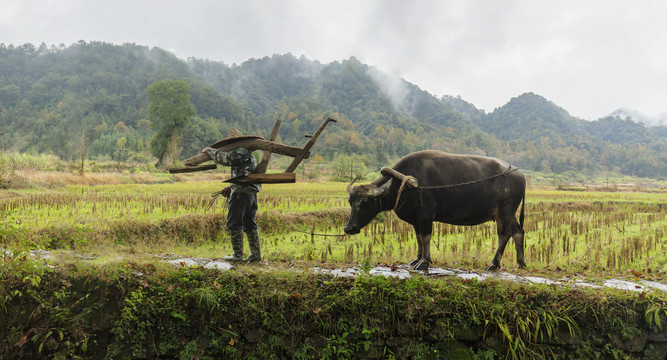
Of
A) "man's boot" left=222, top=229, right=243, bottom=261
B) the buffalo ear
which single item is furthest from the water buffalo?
"man's boot" left=222, top=229, right=243, bottom=261

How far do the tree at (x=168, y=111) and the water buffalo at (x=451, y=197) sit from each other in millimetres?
37291

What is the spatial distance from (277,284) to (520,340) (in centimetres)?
285

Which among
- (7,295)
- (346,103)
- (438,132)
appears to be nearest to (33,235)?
(7,295)

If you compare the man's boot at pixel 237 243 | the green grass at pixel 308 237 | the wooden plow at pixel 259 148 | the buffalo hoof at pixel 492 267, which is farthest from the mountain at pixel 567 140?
the man's boot at pixel 237 243

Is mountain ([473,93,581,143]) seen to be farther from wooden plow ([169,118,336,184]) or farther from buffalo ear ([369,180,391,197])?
wooden plow ([169,118,336,184])

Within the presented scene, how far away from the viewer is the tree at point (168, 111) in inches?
1521

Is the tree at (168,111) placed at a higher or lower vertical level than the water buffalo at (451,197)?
higher

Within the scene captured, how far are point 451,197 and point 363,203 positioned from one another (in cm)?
135

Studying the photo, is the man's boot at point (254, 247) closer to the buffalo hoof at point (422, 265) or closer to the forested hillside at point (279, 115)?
the buffalo hoof at point (422, 265)

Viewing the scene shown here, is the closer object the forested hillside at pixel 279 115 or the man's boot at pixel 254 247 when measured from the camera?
the man's boot at pixel 254 247

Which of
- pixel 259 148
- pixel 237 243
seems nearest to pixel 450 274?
pixel 237 243

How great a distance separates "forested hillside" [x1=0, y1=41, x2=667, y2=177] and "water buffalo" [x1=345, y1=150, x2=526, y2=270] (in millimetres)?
43780

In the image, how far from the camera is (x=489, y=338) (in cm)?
411

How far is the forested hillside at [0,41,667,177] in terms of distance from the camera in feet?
222
